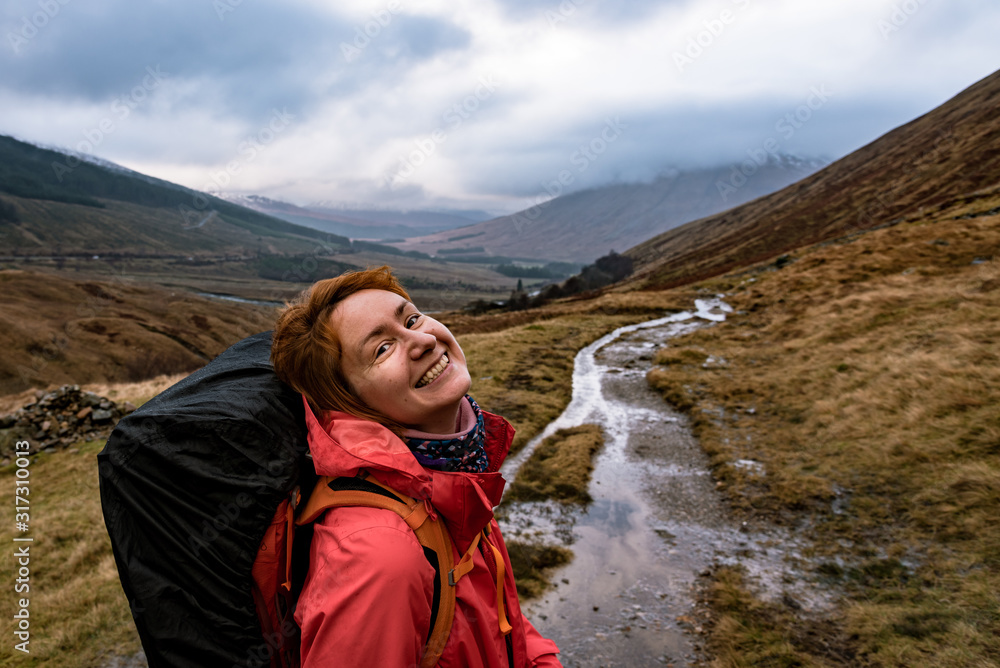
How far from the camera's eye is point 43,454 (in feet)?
47.2

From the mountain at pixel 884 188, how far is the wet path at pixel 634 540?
50891mm

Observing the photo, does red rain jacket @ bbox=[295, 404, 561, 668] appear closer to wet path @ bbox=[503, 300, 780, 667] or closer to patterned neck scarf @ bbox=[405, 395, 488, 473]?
patterned neck scarf @ bbox=[405, 395, 488, 473]

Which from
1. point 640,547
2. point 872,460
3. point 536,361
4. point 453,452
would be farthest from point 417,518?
point 536,361

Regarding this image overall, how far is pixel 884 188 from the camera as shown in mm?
77062

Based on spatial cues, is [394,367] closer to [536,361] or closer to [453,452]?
[453,452]

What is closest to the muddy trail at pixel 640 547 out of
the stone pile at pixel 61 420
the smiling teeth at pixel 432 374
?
Result: the smiling teeth at pixel 432 374

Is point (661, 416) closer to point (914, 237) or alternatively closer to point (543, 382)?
point (543, 382)

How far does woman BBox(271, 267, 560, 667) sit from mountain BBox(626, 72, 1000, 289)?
60.6 m

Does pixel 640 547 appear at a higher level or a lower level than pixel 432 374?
lower

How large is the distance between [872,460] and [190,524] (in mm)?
12889

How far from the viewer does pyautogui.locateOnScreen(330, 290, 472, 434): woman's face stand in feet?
8.04

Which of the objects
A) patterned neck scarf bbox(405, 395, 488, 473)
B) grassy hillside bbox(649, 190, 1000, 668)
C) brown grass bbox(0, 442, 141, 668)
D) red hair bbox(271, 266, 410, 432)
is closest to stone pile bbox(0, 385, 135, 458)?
brown grass bbox(0, 442, 141, 668)

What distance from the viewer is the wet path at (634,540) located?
282 inches

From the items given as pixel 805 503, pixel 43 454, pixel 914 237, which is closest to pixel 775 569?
pixel 805 503
